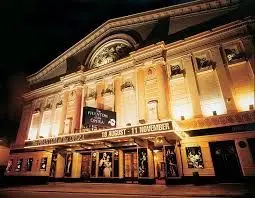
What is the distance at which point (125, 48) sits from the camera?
22.1 meters

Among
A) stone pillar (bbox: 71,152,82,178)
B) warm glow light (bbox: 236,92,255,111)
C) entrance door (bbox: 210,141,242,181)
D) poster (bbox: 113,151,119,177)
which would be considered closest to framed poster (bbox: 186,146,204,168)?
entrance door (bbox: 210,141,242,181)

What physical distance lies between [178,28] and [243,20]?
5.75 m

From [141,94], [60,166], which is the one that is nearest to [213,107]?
[141,94]

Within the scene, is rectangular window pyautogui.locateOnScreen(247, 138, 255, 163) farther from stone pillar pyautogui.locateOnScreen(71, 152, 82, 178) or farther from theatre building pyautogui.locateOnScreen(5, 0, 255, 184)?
stone pillar pyautogui.locateOnScreen(71, 152, 82, 178)

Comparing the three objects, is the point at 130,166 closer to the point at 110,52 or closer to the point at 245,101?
the point at 245,101

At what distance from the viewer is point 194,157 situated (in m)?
Result: 14.3

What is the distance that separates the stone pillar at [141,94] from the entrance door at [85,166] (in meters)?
6.87

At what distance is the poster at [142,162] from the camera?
1525 cm

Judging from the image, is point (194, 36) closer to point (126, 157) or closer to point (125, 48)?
point (125, 48)

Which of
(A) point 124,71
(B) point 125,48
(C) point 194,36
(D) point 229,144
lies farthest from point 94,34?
(D) point 229,144

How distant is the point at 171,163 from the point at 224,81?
764 centimetres

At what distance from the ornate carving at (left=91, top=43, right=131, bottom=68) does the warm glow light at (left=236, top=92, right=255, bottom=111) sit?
12194 mm

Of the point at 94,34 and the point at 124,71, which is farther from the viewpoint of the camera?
the point at 94,34

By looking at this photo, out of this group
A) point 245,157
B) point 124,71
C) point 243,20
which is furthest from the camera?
point 124,71
